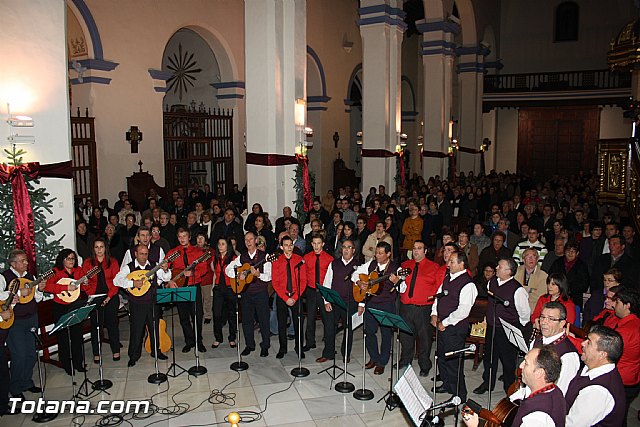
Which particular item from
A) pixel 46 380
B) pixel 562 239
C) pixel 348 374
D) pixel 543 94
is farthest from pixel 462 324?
pixel 543 94

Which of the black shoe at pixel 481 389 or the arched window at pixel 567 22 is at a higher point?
the arched window at pixel 567 22

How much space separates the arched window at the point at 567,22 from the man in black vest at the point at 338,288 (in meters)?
28.9

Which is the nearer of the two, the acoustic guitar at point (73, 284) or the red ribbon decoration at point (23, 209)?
the acoustic guitar at point (73, 284)

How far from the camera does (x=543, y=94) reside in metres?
29.1

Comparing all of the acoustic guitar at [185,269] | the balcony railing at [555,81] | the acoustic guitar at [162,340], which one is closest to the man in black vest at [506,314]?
the acoustic guitar at [185,269]

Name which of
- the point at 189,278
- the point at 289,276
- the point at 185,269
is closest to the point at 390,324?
the point at 289,276

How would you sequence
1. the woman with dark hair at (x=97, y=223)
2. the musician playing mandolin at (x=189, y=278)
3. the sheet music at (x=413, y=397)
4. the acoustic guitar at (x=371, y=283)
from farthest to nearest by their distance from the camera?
the woman with dark hair at (x=97, y=223) < the musician playing mandolin at (x=189, y=278) < the acoustic guitar at (x=371, y=283) < the sheet music at (x=413, y=397)

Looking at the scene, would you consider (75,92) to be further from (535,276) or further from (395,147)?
(535,276)

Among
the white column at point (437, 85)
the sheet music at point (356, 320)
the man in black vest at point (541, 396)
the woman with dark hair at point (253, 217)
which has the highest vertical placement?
the white column at point (437, 85)

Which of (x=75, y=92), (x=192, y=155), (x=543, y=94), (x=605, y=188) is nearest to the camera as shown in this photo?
(x=605, y=188)

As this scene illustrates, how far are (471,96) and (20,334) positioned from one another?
23.8 metres

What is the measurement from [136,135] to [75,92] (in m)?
1.97

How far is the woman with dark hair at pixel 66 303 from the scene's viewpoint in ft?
24.5

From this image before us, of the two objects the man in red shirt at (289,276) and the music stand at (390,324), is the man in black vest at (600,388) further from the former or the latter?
the man in red shirt at (289,276)
